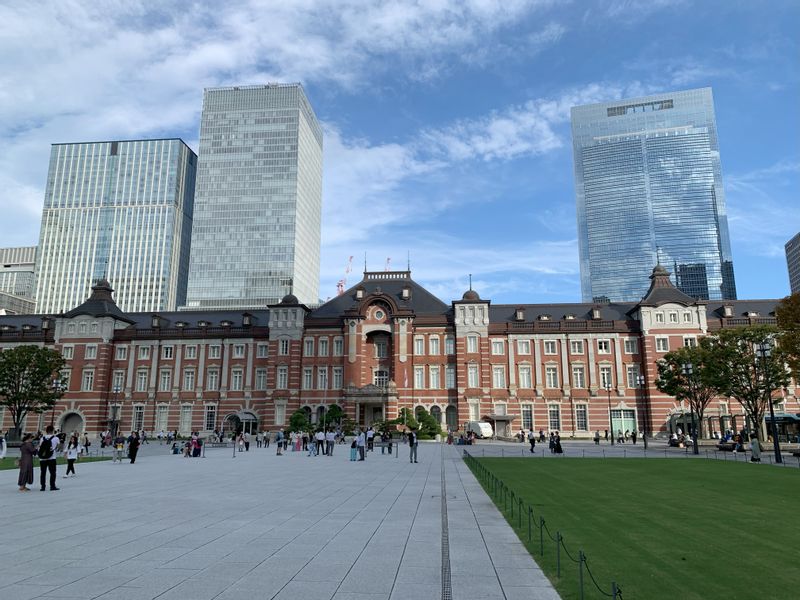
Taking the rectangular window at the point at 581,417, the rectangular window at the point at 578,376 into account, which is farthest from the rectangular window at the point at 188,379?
the rectangular window at the point at 581,417

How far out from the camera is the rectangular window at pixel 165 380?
69250 mm

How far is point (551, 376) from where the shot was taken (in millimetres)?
64938

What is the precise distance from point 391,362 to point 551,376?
61.6 ft

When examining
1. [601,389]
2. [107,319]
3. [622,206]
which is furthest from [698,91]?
[107,319]

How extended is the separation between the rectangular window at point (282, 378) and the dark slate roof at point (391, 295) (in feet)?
24.2

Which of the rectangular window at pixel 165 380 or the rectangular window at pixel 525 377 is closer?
the rectangular window at pixel 525 377

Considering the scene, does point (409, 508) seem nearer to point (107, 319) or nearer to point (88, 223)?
point (107, 319)

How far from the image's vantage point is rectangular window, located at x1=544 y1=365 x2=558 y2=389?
64.7 metres

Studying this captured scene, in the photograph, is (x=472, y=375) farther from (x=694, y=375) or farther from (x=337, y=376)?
(x=694, y=375)

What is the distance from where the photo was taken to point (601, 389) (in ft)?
209

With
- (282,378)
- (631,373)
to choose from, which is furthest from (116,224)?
(631,373)

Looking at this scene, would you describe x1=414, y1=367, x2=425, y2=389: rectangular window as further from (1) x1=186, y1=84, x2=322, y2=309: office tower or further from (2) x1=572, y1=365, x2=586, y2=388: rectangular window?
(1) x1=186, y1=84, x2=322, y2=309: office tower

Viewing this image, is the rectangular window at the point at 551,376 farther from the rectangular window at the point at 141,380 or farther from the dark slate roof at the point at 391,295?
the rectangular window at the point at 141,380

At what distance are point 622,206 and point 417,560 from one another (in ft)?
620
